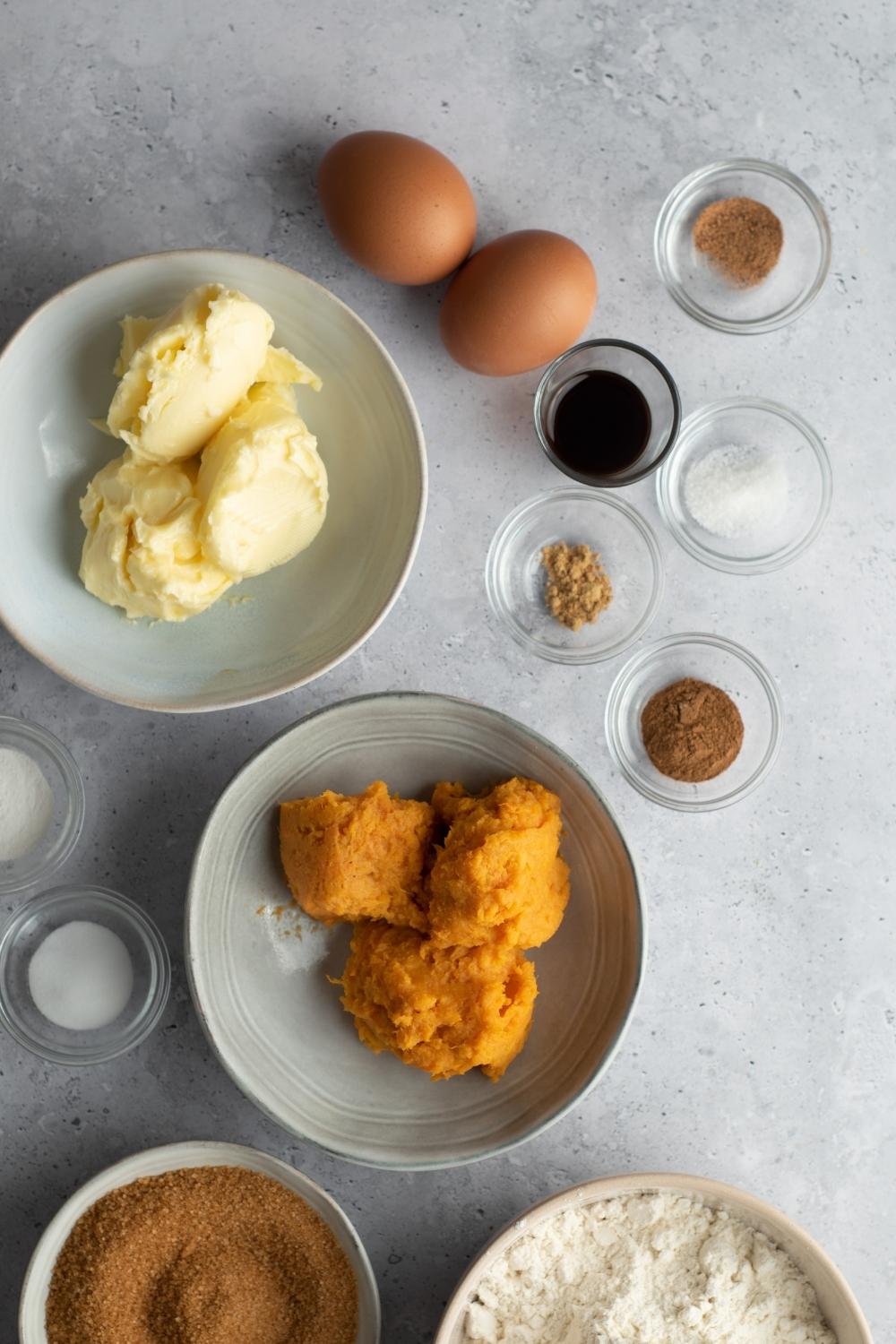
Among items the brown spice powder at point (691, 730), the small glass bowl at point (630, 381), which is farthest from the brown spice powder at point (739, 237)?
the brown spice powder at point (691, 730)

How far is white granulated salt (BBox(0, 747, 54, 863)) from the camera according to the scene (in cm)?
179

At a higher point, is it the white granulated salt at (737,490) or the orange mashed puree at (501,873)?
the white granulated salt at (737,490)

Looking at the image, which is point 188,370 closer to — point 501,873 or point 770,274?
point 501,873

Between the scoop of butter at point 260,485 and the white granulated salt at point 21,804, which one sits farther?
the white granulated salt at point 21,804

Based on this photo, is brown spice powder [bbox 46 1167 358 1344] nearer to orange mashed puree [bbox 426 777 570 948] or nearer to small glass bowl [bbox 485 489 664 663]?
orange mashed puree [bbox 426 777 570 948]

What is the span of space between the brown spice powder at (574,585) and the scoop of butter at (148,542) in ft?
1.79

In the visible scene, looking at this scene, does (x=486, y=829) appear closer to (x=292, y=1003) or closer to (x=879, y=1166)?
(x=292, y=1003)

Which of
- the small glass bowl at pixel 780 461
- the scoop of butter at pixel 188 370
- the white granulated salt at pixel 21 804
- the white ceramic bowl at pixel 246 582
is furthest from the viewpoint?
the small glass bowl at pixel 780 461

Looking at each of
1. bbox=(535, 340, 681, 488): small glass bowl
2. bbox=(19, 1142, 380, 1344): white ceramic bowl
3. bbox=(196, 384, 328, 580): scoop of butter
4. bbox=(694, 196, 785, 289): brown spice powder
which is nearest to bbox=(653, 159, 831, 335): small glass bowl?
bbox=(694, 196, 785, 289): brown spice powder

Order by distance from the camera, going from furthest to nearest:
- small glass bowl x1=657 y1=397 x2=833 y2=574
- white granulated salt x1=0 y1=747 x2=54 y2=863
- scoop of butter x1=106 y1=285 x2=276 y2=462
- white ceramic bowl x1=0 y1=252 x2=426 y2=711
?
small glass bowl x1=657 y1=397 x2=833 y2=574 → white granulated salt x1=0 y1=747 x2=54 y2=863 → white ceramic bowl x1=0 y1=252 x2=426 y2=711 → scoop of butter x1=106 y1=285 x2=276 y2=462

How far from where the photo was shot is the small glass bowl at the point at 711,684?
6.15 feet

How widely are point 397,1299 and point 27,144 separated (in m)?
2.00

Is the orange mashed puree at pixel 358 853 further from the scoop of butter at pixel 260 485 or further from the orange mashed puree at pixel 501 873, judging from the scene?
the scoop of butter at pixel 260 485

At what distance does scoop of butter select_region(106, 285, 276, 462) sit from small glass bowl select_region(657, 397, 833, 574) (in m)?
0.73
